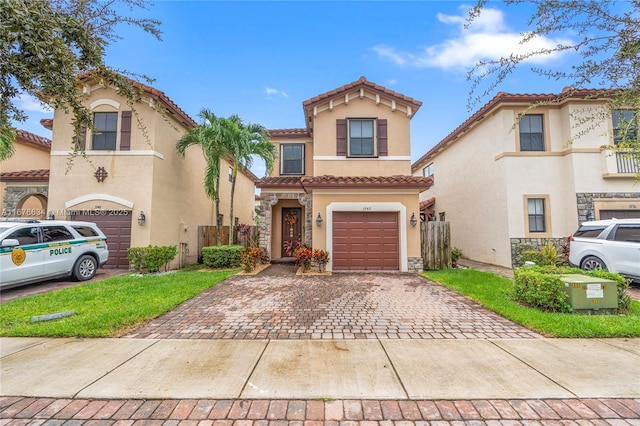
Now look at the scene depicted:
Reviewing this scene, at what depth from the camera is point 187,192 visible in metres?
13.6

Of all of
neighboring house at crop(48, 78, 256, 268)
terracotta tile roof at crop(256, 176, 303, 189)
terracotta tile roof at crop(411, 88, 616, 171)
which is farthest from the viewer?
terracotta tile roof at crop(256, 176, 303, 189)

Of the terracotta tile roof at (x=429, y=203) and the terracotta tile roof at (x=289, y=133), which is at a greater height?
the terracotta tile roof at (x=289, y=133)

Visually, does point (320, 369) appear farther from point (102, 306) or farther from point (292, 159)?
point (292, 159)

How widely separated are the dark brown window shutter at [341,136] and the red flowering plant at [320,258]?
421cm

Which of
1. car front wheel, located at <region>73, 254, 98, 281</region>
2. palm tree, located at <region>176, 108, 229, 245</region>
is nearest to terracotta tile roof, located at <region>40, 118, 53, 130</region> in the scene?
palm tree, located at <region>176, 108, 229, 245</region>

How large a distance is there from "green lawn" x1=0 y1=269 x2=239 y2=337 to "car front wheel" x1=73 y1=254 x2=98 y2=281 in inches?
44.3

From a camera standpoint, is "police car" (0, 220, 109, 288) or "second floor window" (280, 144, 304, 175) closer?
"police car" (0, 220, 109, 288)

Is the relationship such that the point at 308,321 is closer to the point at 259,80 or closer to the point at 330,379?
A: the point at 330,379

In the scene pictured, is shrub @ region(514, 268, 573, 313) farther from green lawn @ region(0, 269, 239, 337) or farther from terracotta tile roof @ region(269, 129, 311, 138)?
terracotta tile roof @ region(269, 129, 311, 138)

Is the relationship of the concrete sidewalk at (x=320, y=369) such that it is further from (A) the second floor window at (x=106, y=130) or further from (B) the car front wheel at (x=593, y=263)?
(A) the second floor window at (x=106, y=130)

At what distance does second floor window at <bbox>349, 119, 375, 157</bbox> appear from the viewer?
1157 centimetres

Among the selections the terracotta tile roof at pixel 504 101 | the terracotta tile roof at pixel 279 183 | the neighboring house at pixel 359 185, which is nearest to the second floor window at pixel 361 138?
the neighboring house at pixel 359 185

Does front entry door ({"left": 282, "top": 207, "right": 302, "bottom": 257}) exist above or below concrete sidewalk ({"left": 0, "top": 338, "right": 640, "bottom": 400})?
above

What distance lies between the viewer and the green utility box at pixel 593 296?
17.6 ft
